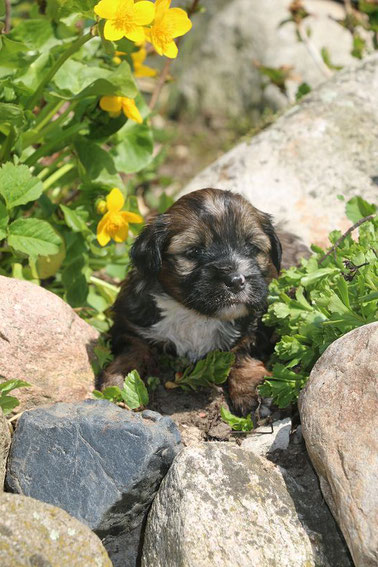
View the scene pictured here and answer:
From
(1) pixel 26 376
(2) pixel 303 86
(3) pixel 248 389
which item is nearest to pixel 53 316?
(1) pixel 26 376

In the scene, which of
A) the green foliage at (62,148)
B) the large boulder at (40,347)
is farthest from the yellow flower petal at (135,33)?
the large boulder at (40,347)

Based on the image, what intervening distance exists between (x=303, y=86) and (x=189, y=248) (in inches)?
135

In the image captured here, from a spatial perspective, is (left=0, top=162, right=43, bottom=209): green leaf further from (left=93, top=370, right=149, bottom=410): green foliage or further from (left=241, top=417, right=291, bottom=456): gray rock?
(left=241, top=417, right=291, bottom=456): gray rock

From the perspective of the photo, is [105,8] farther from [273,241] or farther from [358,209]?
[358,209]

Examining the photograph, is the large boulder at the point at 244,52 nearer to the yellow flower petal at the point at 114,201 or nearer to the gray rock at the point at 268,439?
the yellow flower petal at the point at 114,201

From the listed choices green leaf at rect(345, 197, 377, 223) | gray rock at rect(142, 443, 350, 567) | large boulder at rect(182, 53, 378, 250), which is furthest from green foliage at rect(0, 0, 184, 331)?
gray rock at rect(142, 443, 350, 567)

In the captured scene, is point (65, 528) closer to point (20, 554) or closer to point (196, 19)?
point (20, 554)

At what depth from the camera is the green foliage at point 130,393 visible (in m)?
4.41

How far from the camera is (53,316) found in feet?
15.0

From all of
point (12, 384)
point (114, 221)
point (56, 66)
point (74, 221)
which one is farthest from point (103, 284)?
point (12, 384)

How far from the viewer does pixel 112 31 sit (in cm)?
423

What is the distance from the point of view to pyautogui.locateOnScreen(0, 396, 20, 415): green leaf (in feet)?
12.9

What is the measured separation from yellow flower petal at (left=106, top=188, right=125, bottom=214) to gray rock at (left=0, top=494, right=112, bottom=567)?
2.16 metres

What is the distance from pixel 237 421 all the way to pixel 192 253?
989 mm
